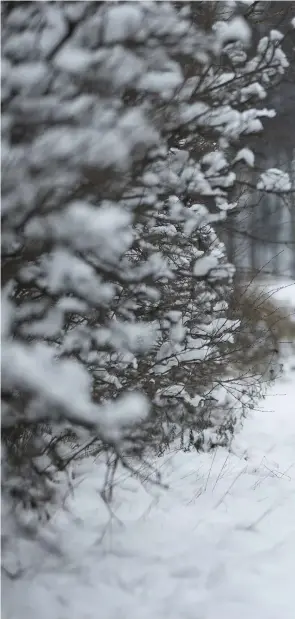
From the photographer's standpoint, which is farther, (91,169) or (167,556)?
(167,556)

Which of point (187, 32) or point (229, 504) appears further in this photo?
point (229, 504)

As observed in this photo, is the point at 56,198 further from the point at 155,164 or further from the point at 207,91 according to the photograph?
the point at 207,91

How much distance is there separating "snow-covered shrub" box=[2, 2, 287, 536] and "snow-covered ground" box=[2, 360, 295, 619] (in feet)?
1.62

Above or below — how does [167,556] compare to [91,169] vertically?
below

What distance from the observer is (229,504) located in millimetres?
3686

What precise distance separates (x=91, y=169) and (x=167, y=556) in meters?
1.96

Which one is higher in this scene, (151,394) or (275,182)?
(275,182)

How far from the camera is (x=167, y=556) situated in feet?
9.61

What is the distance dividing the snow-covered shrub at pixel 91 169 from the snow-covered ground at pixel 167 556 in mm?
495

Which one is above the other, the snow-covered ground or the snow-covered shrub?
the snow-covered shrub

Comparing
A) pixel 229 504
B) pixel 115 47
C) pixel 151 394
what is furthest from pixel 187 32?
pixel 229 504

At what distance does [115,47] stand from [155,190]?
589 millimetres

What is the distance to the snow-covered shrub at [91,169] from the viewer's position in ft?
6.19

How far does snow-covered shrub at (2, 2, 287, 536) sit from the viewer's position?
1.89 meters
